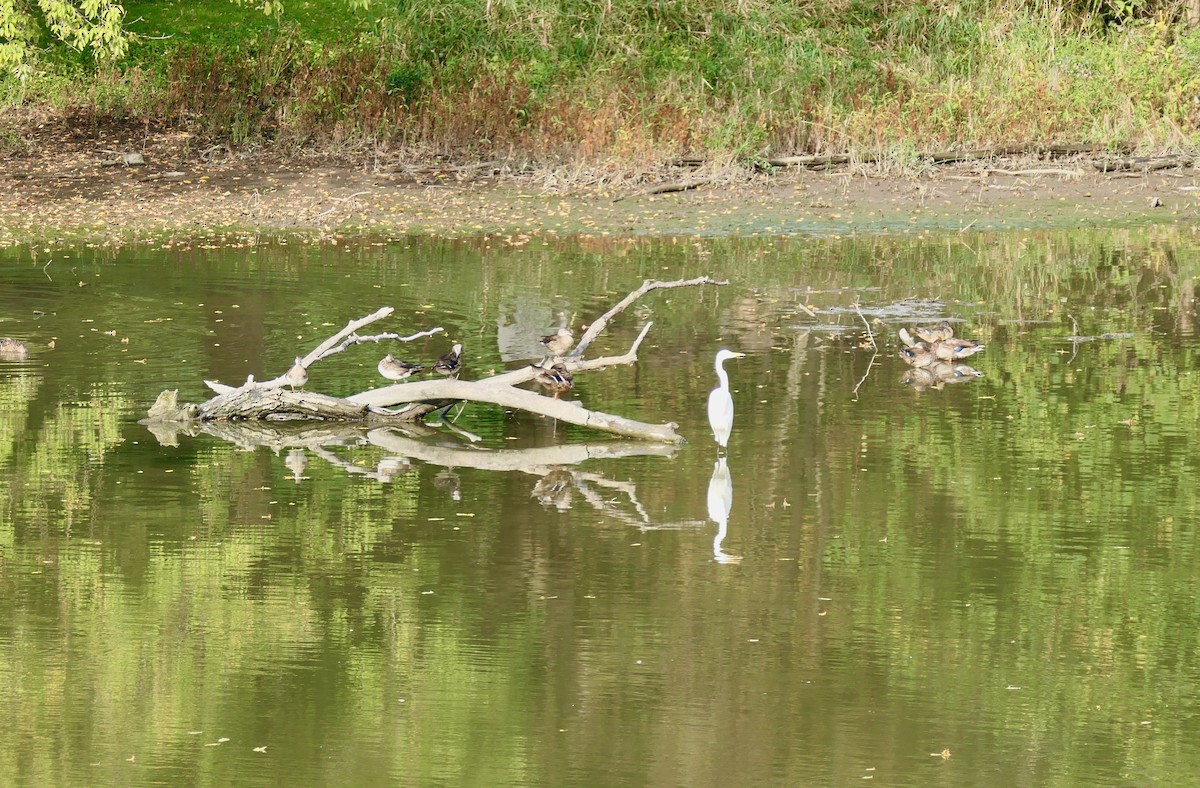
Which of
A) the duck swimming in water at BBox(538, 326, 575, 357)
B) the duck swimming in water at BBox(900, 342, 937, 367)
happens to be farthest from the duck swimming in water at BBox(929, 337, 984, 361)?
the duck swimming in water at BBox(538, 326, 575, 357)

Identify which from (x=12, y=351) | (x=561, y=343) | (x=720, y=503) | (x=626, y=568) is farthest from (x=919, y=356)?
(x=12, y=351)

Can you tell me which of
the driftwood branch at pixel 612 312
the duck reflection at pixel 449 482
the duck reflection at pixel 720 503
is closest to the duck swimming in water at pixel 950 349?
the driftwood branch at pixel 612 312

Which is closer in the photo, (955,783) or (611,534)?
(955,783)

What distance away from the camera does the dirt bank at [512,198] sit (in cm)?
2430

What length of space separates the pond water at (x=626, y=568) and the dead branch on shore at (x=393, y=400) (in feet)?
0.73

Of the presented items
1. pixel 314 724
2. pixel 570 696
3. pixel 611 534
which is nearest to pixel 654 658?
pixel 570 696

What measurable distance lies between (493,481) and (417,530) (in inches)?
50.1

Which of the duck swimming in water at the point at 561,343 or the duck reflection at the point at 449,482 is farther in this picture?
the duck swimming in water at the point at 561,343

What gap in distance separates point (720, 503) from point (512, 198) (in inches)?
621

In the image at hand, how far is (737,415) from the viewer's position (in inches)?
528

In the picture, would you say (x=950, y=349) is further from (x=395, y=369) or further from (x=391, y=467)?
(x=391, y=467)

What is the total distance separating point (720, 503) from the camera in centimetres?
1088

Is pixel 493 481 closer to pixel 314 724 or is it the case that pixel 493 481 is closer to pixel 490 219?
pixel 314 724

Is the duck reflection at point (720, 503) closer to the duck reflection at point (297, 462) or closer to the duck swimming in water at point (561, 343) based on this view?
the duck reflection at point (297, 462)
